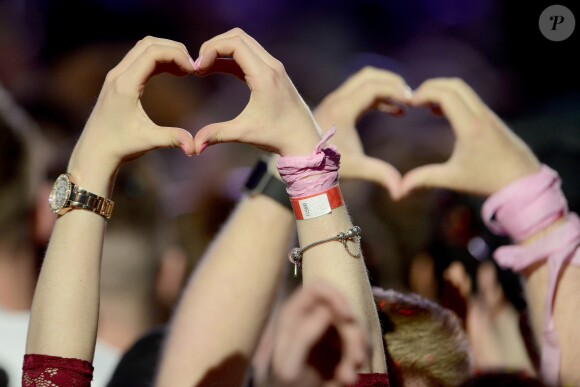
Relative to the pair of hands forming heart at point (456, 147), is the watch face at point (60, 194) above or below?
below

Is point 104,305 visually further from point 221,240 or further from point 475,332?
point 475,332

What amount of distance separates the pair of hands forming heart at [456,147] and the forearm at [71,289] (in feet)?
1.91

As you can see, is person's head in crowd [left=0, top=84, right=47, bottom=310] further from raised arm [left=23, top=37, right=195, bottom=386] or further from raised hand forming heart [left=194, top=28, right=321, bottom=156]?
raised hand forming heart [left=194, top=28, right=321, bottom=156]

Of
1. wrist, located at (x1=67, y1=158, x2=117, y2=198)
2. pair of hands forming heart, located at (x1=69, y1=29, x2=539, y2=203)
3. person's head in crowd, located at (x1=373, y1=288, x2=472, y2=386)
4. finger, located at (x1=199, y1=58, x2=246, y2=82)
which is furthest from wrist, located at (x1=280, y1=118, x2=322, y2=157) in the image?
person's head in crowd, located at (x1=373, y1=288, x2=472, y2=386)

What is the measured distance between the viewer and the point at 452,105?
1609mm

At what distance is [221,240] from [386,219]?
1.34 meters

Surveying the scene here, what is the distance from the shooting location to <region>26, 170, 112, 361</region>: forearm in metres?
1.13

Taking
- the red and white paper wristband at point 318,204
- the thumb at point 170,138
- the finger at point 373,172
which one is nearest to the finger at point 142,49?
the thumb at point 170,138

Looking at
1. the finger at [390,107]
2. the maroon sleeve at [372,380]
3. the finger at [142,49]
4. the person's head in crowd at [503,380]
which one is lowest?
the person's head in crowd at [503,380]

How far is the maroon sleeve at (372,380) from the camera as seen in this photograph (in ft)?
3.46

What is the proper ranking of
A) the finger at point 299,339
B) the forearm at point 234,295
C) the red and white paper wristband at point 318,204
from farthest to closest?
the forearm at point 234,295
the red and white paper wristband at point 318,204
the finger at point 299,339

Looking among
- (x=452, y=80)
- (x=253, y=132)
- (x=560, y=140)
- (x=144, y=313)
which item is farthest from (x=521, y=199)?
(x=560, y=140)

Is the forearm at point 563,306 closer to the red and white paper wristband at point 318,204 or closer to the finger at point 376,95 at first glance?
the finger at point 376,95

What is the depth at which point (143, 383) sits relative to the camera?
167 cm
